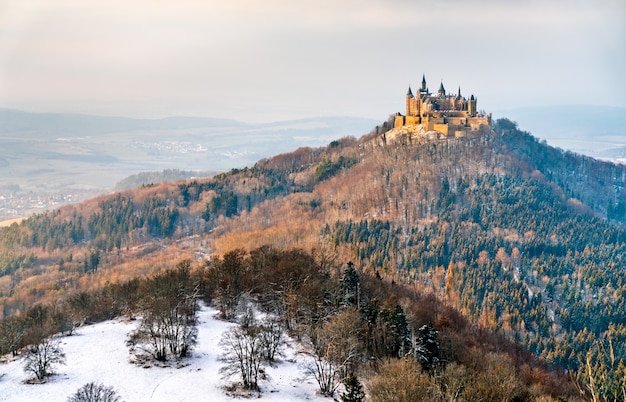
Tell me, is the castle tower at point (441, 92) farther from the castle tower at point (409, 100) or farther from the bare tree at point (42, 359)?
the bare tree at point (42, 359)

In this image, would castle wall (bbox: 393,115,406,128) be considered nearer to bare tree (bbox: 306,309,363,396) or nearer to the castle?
the castle

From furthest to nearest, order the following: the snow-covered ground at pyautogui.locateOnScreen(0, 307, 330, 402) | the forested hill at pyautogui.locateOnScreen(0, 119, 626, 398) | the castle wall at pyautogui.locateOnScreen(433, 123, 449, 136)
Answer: the castle wall at pyautogui.locateOnScreen(433, 123, 449, 136) → the forested hill at pyautogui.locateOnScreen(0, 119, 626, 398) → the snow-covered ground at pyautogui.locateOnScreen(0, 307, 330, 402)

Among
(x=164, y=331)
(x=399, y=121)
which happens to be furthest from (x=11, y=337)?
(x=399, y=121)

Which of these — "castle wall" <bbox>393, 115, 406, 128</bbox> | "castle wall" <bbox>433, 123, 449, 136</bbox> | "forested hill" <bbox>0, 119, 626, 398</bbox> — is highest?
"castle wall" <bbox>393, 115, 406, 128</bbox>

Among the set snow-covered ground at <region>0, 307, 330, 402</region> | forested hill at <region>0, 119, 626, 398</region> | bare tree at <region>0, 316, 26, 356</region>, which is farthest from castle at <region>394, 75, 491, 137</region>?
bare tree at <region>0, 316, 26, 356</region>

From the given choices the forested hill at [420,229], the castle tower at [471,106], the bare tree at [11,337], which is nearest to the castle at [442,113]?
the castle tower at [471,106]

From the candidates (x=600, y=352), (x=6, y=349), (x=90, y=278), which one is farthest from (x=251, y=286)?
(x=90, y=278)

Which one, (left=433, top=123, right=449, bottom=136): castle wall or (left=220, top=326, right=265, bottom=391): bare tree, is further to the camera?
(left=433, top=123, right=449, bottom=136): castle wall

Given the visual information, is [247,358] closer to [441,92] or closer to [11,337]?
[11,337]
